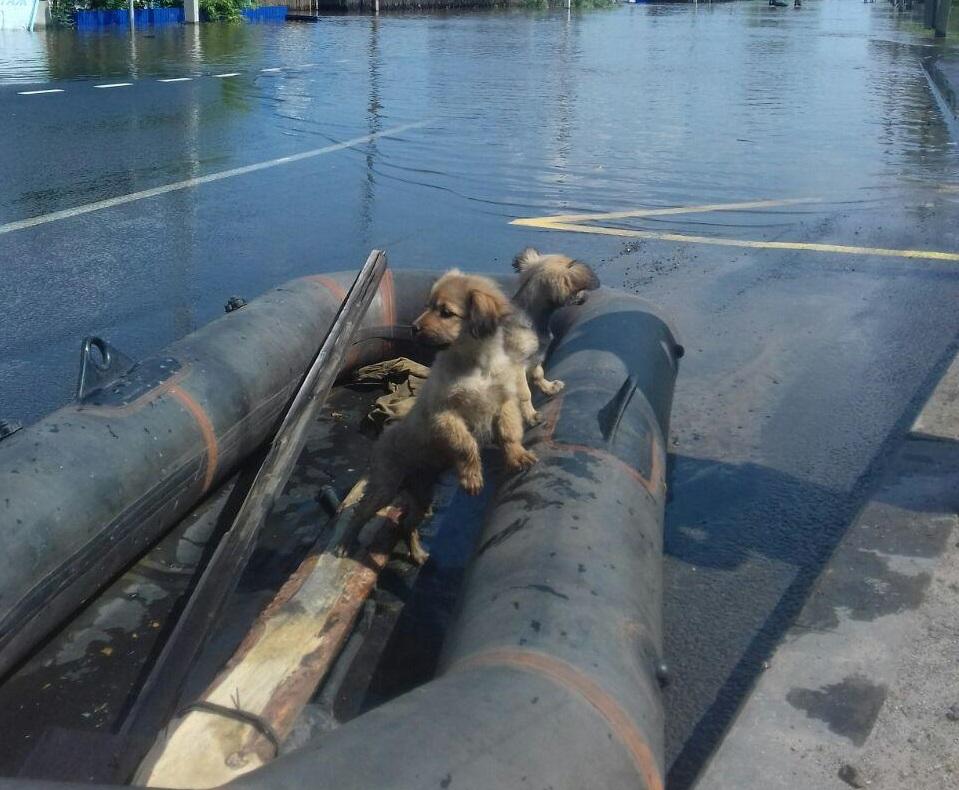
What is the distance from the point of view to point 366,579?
15.5ft

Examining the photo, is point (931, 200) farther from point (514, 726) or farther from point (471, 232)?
point (514, 726)

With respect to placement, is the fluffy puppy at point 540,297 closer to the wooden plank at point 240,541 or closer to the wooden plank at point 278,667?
the wooden plank at point 240,541

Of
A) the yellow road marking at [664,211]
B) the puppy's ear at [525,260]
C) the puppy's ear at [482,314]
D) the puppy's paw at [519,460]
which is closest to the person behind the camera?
the puppy's paw at [519,460]

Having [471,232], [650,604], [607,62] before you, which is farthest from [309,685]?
[607,62]

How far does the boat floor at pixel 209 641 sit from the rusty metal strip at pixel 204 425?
350mm

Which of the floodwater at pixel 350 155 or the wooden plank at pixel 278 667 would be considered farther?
the floodwater at pixel 350 155

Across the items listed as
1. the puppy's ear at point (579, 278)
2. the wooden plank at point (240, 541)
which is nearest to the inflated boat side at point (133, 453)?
the wooden plank at point (240, 541)

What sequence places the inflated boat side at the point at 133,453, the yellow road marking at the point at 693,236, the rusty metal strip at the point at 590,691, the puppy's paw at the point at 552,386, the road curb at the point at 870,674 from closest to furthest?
the rusty metal strip at the point at 590,691, the road curb at the point at 870,674, the inflated boat side at the point at 133,453, the puppy's paw at the point at 552,386, the yellow road marking at the point at 693,236

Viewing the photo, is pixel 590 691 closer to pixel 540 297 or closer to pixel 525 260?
pixel 540 297

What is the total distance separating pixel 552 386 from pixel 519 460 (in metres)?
0.86

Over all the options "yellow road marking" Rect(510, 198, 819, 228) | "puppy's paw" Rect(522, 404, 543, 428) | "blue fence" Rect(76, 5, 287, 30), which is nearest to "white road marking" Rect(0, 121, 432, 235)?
"yellow road marking" Rect(510, 198, 819, 228)

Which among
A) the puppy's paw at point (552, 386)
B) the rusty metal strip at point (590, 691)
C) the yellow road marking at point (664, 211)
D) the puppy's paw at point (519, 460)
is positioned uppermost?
the yellow road marking at point (664, 211)

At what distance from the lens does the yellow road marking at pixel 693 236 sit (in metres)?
10.3

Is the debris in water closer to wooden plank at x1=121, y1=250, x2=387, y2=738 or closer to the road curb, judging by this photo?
the road curb
